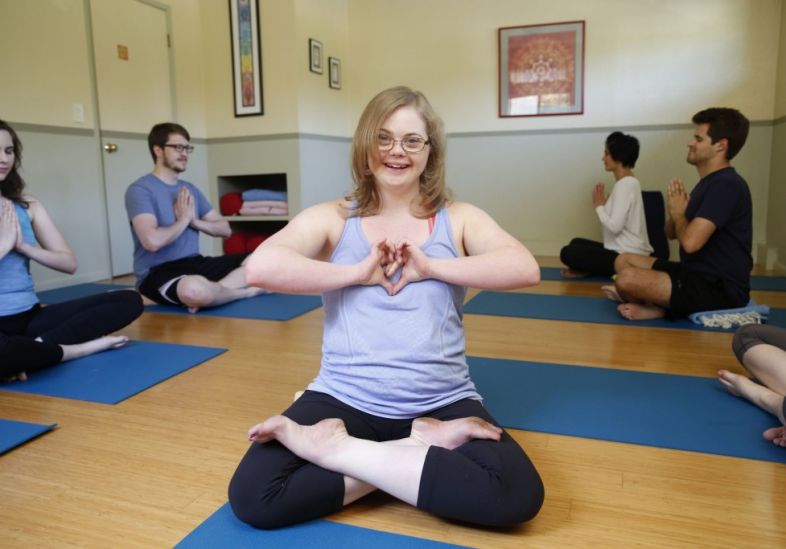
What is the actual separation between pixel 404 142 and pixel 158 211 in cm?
229

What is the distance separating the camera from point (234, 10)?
495 cm

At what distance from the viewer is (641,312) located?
294 centimetres

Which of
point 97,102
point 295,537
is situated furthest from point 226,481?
point 97,102

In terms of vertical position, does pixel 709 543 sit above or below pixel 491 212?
below

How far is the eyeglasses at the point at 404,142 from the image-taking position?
1.34m

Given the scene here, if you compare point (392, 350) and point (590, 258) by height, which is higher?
point (392, 350)

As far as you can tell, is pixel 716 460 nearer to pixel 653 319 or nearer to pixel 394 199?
pixel 394 199

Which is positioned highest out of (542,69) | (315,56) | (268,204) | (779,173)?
(315,56)

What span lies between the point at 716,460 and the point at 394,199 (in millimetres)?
1025

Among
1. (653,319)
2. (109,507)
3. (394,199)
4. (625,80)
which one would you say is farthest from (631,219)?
(109,507)

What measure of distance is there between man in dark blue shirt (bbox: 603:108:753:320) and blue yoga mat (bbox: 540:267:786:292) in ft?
3.65

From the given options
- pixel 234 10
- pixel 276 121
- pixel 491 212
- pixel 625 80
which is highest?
pixel 234 10

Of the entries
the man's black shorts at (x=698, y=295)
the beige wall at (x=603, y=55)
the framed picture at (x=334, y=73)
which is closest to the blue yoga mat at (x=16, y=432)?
the man's black shorts at (x=698, y=295)

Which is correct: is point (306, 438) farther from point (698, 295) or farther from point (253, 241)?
point (253, 241)
